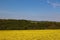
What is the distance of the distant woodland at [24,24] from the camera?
12422 mm

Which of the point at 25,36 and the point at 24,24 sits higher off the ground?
the point at 24,24

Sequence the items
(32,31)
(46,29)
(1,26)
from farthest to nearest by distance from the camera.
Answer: (46,29), (32,31), (1,26)

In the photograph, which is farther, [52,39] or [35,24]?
[35,24]

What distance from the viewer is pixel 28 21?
13094 mm

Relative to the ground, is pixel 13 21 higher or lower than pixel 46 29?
higher

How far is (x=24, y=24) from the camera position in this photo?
13023 millimetres

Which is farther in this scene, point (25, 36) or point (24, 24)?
point (24, 24)

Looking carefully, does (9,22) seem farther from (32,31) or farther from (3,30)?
(32,31)

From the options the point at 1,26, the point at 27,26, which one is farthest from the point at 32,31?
the point at 1,26

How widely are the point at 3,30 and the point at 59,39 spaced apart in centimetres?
456

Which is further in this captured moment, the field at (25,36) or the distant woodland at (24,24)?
the distant woodland at (24,24)

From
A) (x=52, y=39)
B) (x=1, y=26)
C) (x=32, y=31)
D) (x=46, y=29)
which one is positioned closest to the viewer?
(x=52, y=39)

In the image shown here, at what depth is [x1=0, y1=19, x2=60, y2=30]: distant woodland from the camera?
12.4 metres

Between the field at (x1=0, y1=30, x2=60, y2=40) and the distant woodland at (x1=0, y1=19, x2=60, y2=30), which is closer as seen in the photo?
the field at (x1=0, y1=30, x2=60, y2=40)
